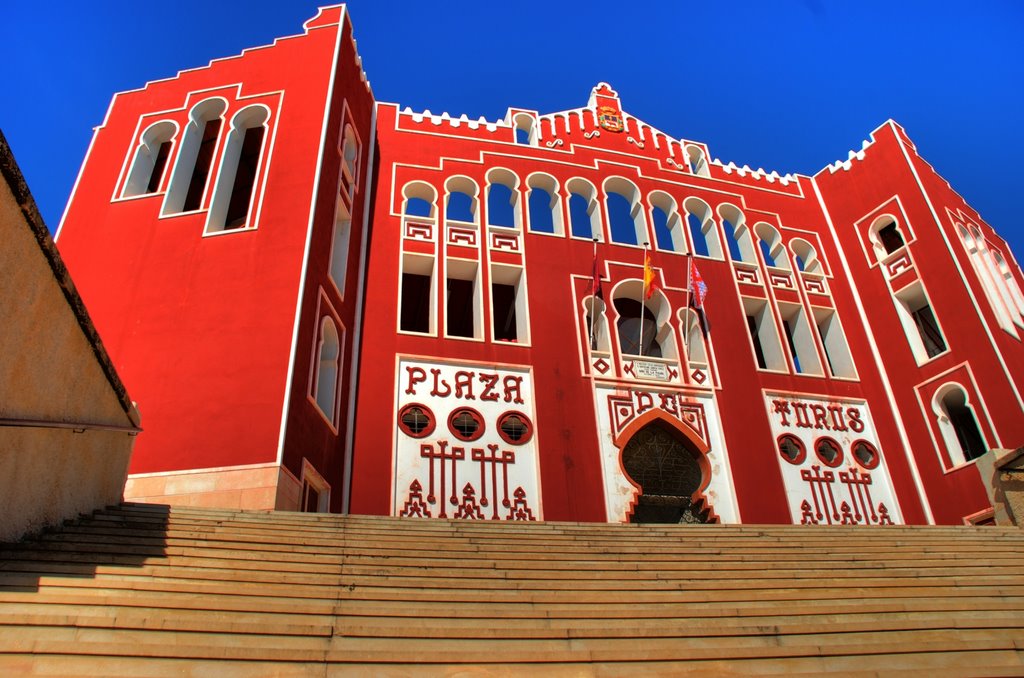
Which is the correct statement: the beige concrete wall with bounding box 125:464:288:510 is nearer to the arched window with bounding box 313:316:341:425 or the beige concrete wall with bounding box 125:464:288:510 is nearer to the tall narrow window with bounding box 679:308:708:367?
the arched window with bounding box 313:316:341:425

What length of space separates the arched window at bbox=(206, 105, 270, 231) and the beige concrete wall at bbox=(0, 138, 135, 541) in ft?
21.7

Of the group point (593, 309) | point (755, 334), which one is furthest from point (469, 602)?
point (755, 334)

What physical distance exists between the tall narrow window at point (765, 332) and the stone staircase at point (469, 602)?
30.4 ft

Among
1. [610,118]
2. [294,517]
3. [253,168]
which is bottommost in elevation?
[294,517]

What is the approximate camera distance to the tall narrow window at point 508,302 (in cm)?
1689

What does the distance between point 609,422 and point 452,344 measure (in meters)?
3.28

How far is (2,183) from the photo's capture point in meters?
6.28

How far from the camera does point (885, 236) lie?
2016 centimetres

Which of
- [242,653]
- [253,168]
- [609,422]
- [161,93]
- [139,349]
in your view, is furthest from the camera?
[253,168]

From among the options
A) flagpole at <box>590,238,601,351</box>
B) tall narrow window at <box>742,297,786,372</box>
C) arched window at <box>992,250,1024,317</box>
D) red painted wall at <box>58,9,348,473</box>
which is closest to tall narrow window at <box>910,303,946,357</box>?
arched window at <box>992,250,1024,317</box>

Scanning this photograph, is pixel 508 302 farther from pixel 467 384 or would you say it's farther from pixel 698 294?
pixel 467 384

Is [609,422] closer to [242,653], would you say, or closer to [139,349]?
[139,349]

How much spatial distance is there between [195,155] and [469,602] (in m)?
12.4

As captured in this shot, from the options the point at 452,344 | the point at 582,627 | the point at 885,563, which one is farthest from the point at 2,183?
the point at 452,344
